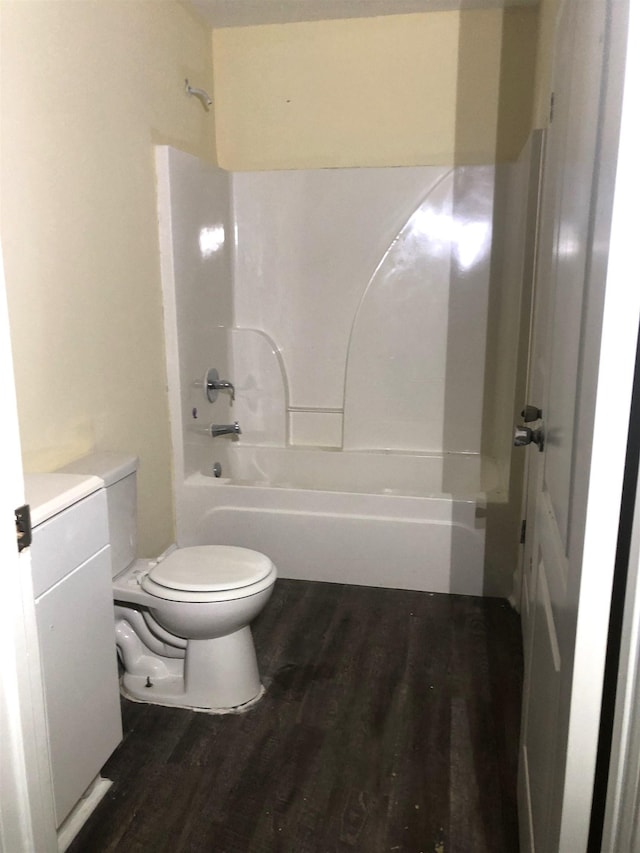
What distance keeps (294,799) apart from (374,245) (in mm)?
2502

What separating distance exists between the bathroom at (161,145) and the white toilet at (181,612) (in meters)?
0.23

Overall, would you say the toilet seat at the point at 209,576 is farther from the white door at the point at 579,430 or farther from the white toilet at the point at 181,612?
the white door at the point at 579,430

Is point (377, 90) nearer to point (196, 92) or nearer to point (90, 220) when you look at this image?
point (196, 92)

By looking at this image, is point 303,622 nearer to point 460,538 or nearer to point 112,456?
point 460,538

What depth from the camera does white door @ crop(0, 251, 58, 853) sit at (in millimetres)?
976

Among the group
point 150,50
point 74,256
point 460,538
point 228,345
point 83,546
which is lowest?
point 460,538

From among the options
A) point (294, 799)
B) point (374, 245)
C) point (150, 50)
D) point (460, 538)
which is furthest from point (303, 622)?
point (150, 50)

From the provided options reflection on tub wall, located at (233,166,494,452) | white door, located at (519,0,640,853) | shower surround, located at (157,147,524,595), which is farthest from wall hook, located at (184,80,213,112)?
white door, located at (519,0,640,853)

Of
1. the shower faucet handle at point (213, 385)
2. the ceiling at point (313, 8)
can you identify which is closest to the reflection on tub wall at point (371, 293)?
the shower faucet handle at point (213, 385)

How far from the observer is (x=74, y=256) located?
2.18 metres

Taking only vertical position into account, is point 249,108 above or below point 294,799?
above

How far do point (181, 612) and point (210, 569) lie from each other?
0.17m

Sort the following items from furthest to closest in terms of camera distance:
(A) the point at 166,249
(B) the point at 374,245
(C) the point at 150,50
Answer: (B) the point at 374,245
(A) the point at 166,249
(C) the point at 150,50

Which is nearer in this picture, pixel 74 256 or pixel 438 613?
pixel 74 256
